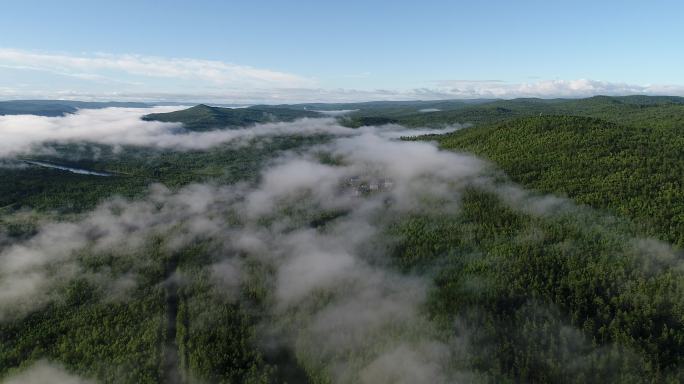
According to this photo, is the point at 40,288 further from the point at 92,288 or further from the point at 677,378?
the point at 677,378

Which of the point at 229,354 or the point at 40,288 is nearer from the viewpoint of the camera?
the point at 229,354

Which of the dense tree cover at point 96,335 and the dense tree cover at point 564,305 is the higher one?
the dense tree cover at point 564,305

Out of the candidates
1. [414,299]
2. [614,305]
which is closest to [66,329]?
[414,299]

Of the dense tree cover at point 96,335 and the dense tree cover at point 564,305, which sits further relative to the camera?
the dense tree cover at point 96,335

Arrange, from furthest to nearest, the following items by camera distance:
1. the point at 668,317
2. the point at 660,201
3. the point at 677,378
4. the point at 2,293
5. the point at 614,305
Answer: the point at 2,293
the point at 660,201
the point at 614,305
the point at 668,317
the point at 677,378

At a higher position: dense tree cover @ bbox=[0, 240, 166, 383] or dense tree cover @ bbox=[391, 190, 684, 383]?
dense tree cover @ bbox=[391, 190, 684, 383]

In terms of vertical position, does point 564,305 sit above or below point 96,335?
above

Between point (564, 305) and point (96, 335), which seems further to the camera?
point (96, 335)

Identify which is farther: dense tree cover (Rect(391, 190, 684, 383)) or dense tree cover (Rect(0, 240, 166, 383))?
dense tree cover (Rect(0, 240, 166, 383))

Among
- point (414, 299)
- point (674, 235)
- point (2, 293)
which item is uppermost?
point (674, 235)

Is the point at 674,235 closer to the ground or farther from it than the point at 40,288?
farther from it

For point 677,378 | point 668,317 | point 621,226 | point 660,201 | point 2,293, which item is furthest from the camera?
point 2,293
